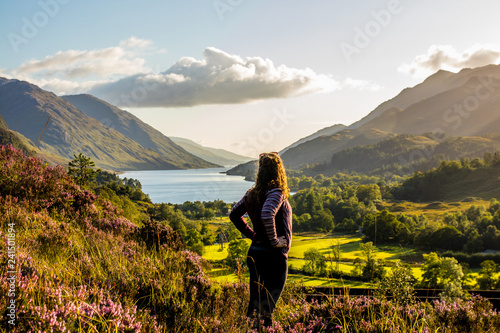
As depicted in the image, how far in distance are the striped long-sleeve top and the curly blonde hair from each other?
0.08 metres

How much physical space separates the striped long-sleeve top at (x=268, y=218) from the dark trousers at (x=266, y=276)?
0.33ft

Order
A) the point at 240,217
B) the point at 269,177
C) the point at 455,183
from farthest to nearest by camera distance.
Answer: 1. the point at 455,183
2. the point at 240,217
3. the point at 269,177

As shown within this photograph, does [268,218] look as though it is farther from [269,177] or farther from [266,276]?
[266,276]

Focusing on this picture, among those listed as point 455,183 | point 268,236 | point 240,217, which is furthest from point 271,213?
point 455,183

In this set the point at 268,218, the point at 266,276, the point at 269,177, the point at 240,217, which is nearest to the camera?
the point at 268,218

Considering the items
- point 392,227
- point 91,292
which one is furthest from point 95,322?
point 392,227

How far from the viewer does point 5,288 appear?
2463 millimetres

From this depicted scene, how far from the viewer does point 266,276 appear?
3.94 metres

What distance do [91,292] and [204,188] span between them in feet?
510

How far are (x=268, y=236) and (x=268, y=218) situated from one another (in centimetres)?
20

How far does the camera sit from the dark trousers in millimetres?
3910

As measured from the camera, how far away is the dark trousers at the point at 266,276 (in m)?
3.91

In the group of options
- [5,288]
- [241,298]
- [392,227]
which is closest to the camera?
[5,288]

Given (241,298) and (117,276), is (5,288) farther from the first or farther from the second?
(241,298)
